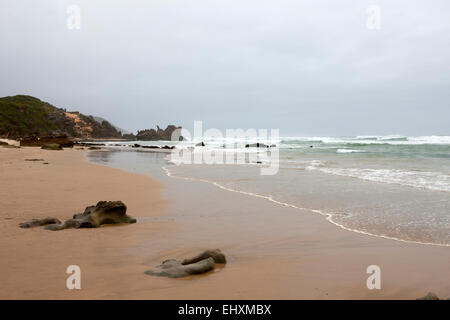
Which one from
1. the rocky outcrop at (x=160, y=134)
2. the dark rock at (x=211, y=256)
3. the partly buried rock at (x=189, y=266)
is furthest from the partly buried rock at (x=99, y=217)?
the rocky outcrop at (x=160, y=134)

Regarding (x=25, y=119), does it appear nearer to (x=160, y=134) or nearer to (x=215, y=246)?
(x=160, y=134)

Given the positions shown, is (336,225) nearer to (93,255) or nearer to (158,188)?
(93,255)

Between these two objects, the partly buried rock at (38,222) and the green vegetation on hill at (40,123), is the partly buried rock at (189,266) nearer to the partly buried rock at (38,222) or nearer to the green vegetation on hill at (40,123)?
the partly buried rock at (38,222)

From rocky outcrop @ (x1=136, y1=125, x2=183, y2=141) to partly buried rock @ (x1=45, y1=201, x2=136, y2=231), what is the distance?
123 m

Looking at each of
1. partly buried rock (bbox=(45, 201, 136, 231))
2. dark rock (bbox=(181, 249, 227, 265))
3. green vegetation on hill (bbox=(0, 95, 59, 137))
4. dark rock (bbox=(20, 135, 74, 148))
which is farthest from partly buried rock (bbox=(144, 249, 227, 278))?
green vegetation on hill (bbox=(0, 95, 59, 137))

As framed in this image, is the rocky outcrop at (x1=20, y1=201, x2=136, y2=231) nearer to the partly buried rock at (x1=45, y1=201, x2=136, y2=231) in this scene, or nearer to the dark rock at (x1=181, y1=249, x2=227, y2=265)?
the partly buried rock at (x1=45, y1=201, x2=136, y2=231)

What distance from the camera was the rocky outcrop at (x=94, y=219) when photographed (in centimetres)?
641

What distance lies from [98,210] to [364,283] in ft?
16.7

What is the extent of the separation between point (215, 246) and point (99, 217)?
8.63 ft

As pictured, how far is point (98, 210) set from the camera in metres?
6.87

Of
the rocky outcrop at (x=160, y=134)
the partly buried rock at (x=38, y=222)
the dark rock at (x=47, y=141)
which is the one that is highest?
the rocky outcrop at (x=160, y=134)

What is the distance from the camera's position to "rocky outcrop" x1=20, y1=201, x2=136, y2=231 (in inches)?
252

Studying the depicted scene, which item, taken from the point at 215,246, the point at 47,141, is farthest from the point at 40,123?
the point at 215,246
